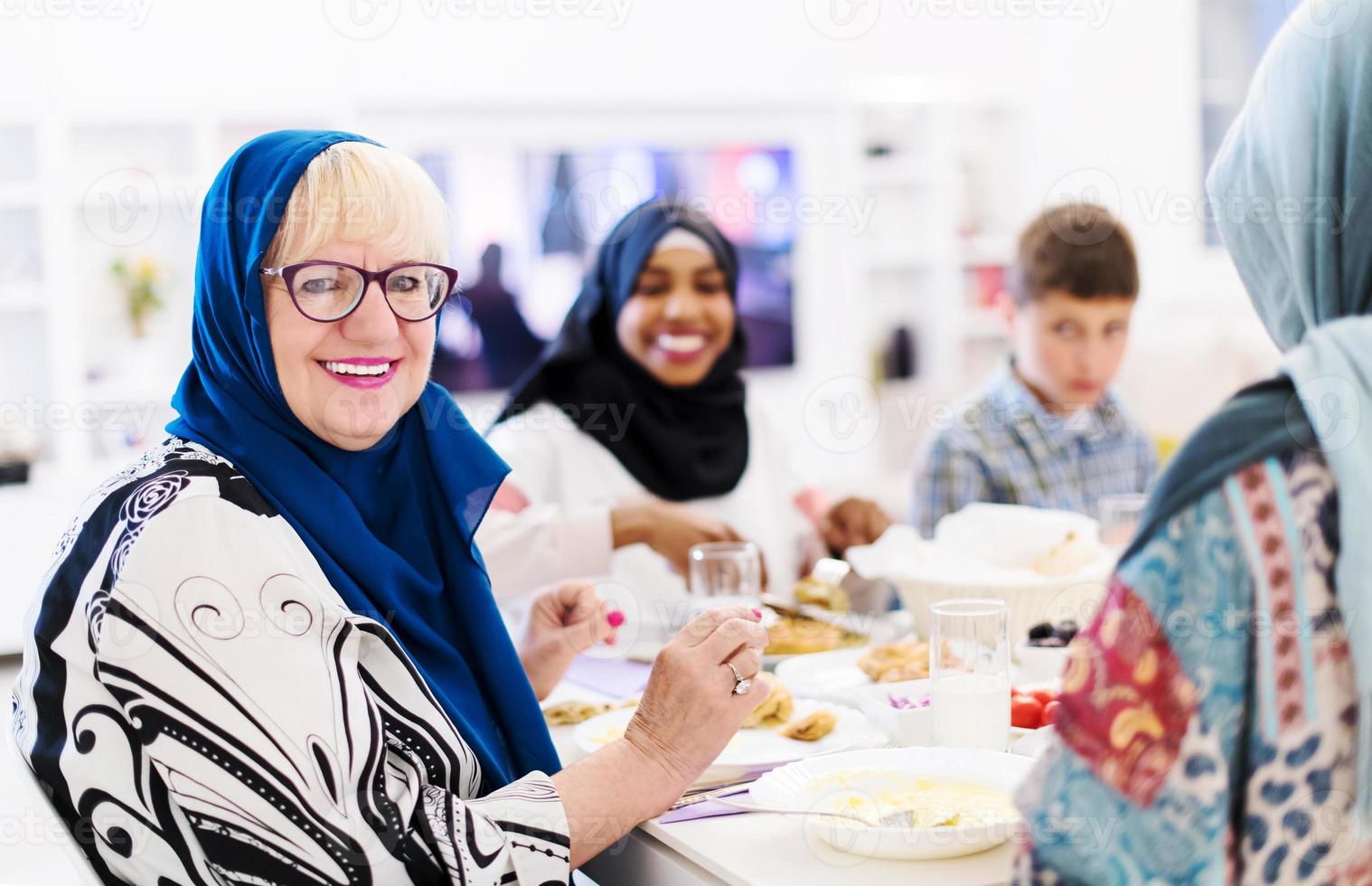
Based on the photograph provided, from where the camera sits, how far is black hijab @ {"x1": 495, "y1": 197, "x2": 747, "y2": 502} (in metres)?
2.56

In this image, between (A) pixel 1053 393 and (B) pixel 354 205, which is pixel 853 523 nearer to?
(A) pixel 1053 393

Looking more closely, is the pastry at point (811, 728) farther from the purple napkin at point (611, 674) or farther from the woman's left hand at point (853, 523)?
the woman's left hand at point (853, 523)

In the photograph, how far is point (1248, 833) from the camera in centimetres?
84

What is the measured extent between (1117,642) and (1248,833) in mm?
145

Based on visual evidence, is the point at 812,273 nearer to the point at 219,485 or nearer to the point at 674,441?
the point at 674,441

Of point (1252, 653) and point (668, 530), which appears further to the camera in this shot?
point (668, 530)

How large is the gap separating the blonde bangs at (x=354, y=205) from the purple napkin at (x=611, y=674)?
70 cm

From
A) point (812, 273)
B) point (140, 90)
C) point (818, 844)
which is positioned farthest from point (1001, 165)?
point (818, 844)

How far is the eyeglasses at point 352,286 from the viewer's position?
51.1 inches

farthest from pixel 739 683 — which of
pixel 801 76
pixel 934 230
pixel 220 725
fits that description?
pixel 801 76

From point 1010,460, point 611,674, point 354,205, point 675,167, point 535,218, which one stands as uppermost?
point 675,167

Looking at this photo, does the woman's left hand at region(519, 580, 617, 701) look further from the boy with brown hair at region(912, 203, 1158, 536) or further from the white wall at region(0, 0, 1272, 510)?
the white wall at region(0, 0, 1272, 510)

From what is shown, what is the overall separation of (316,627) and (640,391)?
1.52 meters

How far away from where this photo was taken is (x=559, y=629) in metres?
1.65
